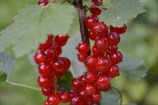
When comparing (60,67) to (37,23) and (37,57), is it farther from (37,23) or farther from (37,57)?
(37,23)

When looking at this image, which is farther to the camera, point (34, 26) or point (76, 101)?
point (76, 101)

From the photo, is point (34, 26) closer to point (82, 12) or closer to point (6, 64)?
point (82, 12)

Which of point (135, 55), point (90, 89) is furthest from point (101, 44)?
point (135, 55)

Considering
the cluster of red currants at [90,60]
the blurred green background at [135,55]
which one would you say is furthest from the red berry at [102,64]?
the blurred green background at [135,55]

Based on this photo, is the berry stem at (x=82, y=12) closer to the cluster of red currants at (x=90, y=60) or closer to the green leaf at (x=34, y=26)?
the cluster of red currants at (x=90, y=60)

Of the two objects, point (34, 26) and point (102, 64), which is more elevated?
point (34, 26)

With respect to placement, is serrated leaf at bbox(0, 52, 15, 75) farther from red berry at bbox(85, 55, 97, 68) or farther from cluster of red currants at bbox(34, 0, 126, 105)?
red berry at bbox(85, 55, 97, 68)
